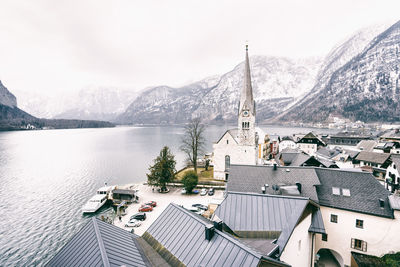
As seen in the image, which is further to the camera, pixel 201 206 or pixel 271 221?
pixel 201 206

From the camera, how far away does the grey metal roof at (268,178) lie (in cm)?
2094

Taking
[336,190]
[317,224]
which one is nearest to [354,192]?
[336,190]

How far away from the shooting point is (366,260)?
657 inches

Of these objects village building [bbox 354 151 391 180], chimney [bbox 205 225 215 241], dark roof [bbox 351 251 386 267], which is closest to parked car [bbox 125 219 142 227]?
chimney [bbox 205 225 215 241]

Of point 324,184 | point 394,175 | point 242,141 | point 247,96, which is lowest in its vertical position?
point 394,175

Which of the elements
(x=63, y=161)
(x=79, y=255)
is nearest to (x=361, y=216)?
(x=79, y=255)

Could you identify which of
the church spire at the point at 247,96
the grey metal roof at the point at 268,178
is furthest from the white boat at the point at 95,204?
the church spire at the point at 247,96

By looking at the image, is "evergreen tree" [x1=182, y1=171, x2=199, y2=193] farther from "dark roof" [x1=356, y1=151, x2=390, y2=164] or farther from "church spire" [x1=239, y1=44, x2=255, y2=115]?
"dark roof" [x1=356, y1=151, x2=390, y2=164]

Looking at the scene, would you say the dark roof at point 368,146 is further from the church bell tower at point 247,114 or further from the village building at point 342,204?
the village building at point 342,204

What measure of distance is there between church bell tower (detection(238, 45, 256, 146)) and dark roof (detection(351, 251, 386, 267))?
24682mm

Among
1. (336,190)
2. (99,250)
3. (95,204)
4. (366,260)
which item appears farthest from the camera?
(95,204)

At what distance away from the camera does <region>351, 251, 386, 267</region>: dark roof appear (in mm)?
16000

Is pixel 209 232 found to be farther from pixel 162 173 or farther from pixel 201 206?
pixel 162 173

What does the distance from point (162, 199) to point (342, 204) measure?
90.5 feet
